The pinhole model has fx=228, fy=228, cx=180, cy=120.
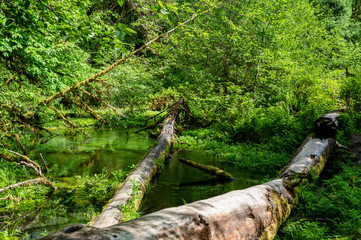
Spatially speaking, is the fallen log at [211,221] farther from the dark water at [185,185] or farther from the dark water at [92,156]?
the dark water at [92,156]

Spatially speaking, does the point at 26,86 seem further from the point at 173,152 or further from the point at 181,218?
the point at 181,218

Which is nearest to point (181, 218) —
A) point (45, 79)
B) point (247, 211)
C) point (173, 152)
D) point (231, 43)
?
point (247, 211)

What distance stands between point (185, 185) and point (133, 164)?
135cm

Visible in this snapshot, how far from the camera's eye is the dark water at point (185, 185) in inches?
178

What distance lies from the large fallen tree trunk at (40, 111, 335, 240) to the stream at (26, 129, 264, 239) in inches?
70.4

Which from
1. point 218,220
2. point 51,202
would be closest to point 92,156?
point 51,202

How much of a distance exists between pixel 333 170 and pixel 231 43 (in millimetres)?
9930

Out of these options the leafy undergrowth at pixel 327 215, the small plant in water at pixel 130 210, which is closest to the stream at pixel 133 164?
the small plant in water at pixel 130 210

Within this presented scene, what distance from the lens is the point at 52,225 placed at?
141 inches

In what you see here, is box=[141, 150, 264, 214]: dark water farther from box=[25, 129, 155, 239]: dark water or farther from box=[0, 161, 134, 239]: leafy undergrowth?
box=[25, 129, 155, 239]: dark water

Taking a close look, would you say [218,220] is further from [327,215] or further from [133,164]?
[133,164]

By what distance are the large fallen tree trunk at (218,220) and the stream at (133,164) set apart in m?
1.79

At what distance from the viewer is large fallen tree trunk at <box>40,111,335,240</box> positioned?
149 centimetres

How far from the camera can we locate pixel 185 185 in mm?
5484
